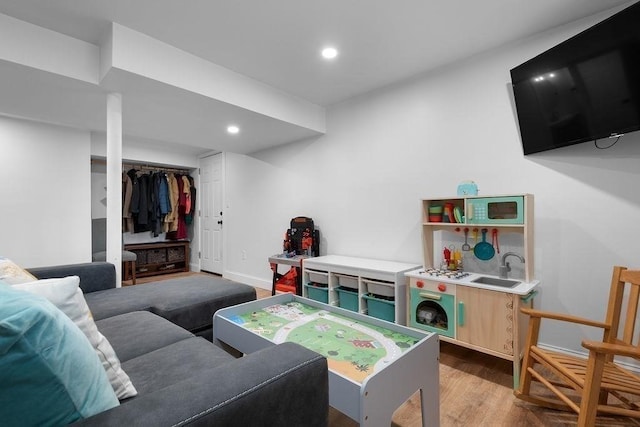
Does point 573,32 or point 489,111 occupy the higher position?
point 573,32

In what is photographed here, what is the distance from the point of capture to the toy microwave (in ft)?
6.92

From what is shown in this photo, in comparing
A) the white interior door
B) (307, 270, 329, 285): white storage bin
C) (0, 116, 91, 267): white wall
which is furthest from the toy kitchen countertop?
(0, 116, 91, 267): white wall

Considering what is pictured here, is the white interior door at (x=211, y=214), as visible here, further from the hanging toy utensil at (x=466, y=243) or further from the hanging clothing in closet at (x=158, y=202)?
the hanging toy utensil at (x=466, y=243)

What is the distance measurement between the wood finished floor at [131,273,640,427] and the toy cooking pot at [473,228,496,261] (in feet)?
2.54

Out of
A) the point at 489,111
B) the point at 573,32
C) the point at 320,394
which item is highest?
the point at 573,32

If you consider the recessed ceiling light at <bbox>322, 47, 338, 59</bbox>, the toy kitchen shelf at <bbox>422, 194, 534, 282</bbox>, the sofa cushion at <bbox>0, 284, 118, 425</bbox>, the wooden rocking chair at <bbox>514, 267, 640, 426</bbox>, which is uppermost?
the recessed ceiling light at <bbox>322, 47, 338, 59</bbox>

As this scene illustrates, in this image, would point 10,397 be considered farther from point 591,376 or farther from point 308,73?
point 308,73

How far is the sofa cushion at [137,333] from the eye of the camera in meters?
1.37

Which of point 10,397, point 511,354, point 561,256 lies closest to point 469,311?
point 511,354

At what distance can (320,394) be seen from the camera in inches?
36.9

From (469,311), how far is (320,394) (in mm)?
1524

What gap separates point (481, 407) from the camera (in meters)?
1.68

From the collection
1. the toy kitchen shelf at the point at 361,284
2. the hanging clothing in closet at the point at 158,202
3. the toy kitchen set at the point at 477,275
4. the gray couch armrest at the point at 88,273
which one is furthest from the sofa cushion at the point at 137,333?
the hanging clothing in closet at the point at 158,202

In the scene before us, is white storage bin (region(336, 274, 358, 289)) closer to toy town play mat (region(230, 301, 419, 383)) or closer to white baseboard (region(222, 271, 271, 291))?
toy town play mat (region(230, 301, 419, 383))
